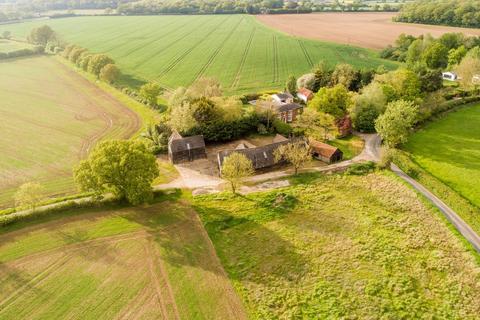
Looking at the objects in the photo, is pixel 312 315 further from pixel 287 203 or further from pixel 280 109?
pixel 280 109

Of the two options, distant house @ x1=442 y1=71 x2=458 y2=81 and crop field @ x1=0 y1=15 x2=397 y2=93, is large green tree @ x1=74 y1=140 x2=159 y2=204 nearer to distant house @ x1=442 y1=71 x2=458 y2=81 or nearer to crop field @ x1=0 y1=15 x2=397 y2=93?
crop field @ x1=0 y1=15 x2=397 y2=93

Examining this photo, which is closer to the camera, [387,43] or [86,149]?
[86,149]

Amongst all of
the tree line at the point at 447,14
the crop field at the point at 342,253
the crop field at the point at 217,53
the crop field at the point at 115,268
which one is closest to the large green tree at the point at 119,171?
the crop field at the point at 115,268

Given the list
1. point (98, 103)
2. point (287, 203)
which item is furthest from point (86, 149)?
point (287, 203)

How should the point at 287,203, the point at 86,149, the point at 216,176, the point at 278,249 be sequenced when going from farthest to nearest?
the point at 86,149 < the point at 216,176 < the point at 287,203 < the point at 278,249

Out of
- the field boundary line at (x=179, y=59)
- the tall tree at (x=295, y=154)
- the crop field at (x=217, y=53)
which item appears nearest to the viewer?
the tall tree at (x=295, y=154)

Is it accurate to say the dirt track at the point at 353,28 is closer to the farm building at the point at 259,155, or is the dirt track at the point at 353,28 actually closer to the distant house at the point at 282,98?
the distant house at the point at 282,98
